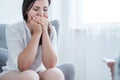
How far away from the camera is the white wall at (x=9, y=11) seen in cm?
246

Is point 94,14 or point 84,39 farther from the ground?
point 94,14

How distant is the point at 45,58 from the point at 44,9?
313mm

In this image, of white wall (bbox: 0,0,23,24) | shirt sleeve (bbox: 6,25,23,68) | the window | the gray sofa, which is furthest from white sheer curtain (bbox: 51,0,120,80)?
shirt sleeve (bbox: 6,25,23,68)

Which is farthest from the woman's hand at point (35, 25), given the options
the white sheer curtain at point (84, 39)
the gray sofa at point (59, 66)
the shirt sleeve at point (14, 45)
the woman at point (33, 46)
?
the white sheer curtain at point (84, 39)

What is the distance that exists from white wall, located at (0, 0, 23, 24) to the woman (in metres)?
0.98

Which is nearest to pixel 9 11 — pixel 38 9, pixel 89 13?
pixel 89 13

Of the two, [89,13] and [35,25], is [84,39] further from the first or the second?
[35,25]

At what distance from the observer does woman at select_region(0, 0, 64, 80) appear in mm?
1359

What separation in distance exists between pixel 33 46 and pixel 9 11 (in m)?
1.22

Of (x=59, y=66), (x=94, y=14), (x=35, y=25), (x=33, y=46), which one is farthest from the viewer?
(x=94, y=14)

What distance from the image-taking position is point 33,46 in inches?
54.9

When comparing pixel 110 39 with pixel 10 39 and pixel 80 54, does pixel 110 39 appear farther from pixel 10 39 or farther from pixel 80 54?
pixel 10 39

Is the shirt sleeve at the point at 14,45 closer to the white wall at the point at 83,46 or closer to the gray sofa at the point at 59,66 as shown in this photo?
the gray sofa at the point at 59,66

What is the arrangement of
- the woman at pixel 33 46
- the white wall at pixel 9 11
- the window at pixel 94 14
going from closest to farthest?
the woman at pixel 33 46
the window at pixel 94 14
the white wall at pixel 9 11
